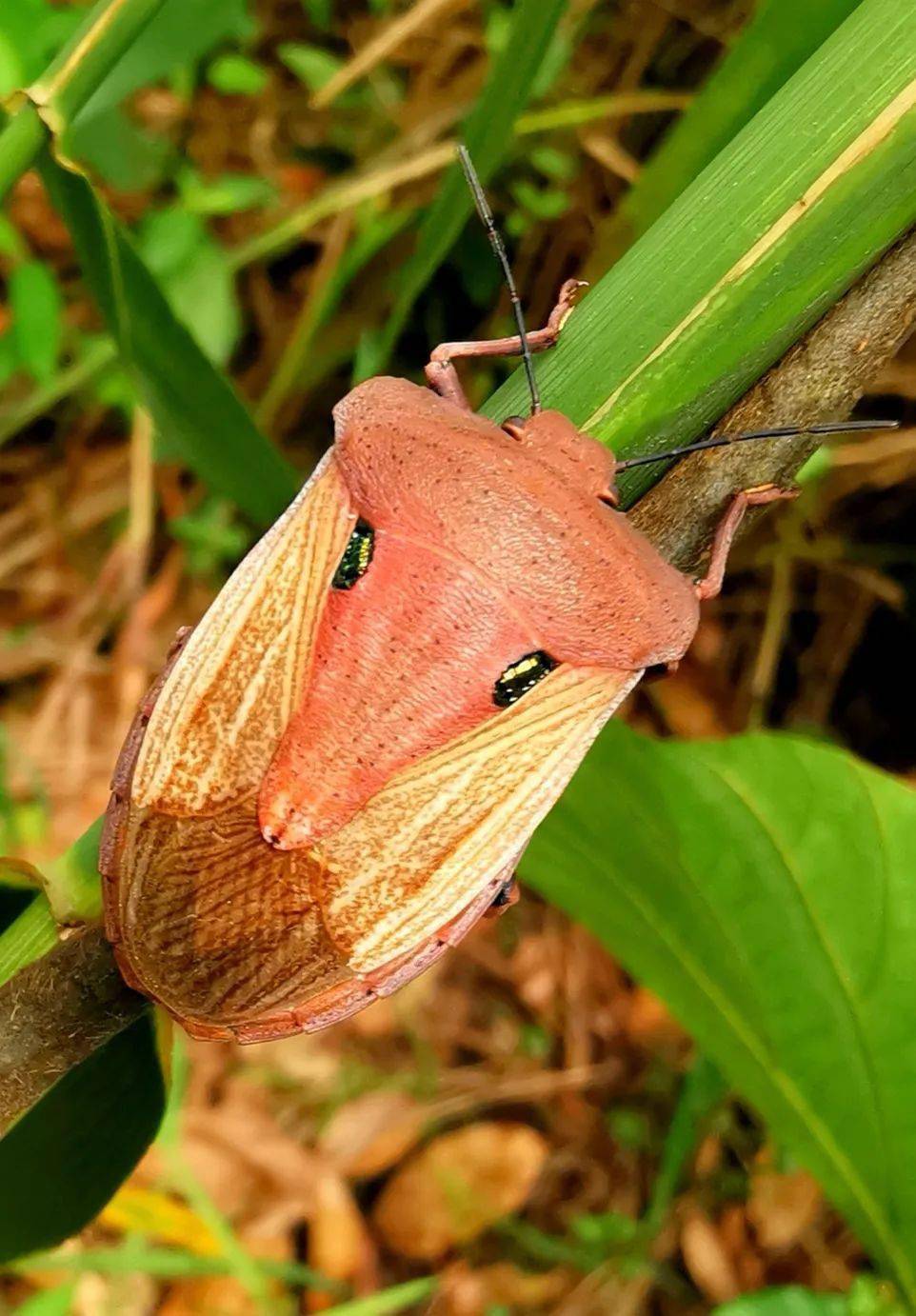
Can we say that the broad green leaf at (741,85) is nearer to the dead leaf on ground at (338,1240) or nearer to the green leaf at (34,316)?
the green leaf at (34,316)

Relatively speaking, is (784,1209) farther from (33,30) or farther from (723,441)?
(33,30)

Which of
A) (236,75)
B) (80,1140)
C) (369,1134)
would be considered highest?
(236,75)

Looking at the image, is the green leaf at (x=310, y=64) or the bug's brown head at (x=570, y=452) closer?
the bug's brown head at (x=570, y=452)

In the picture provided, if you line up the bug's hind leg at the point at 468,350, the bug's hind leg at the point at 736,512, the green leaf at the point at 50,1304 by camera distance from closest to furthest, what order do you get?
the bug's hind leg at the point at 736,512
the bug's hind leg at the point at 468,350
the green leaf at the point at 50,1304

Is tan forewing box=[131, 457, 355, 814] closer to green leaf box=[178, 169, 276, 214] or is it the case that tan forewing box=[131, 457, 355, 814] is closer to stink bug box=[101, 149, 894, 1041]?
stink bug box=[101, 149, 894, 1041]

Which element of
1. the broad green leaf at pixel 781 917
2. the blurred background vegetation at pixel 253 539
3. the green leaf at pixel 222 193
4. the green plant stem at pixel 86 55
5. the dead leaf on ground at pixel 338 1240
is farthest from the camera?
the dead leaf on ground at pixel 338 1240

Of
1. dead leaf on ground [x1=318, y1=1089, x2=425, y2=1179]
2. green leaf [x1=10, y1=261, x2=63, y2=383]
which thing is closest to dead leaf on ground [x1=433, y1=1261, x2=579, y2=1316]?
dead leaf on ground [x1=318, y1=1089, x2=425, y2=1179]

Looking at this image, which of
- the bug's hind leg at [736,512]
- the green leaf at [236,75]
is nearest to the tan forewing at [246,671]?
the bug's hind leg at [736,512]

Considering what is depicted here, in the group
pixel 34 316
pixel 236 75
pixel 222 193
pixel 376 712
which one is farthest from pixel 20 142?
pixel 236 75
